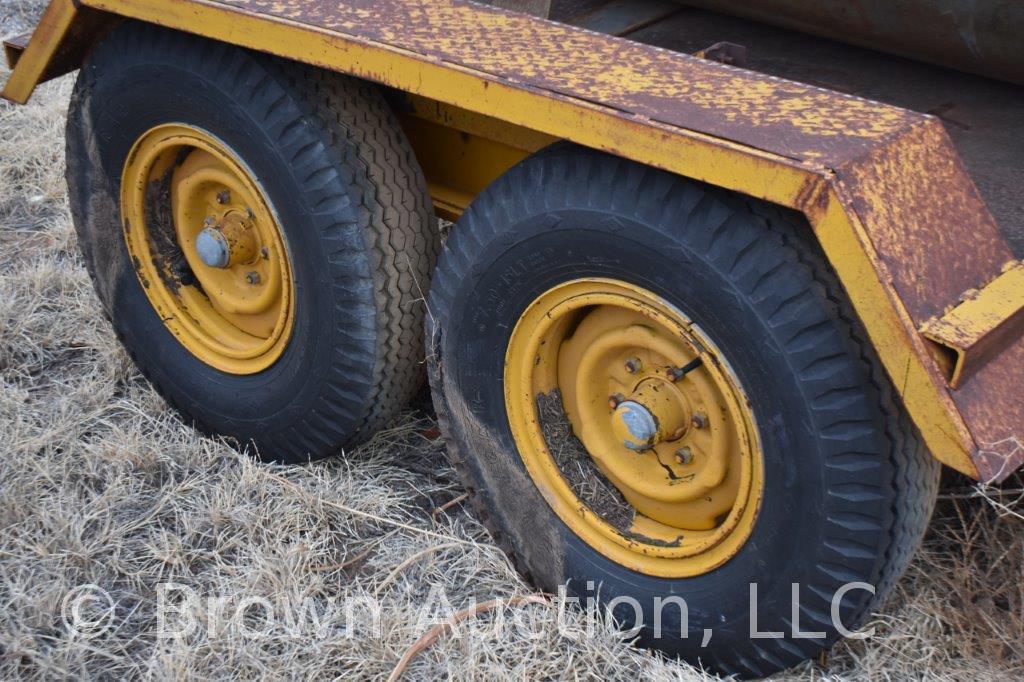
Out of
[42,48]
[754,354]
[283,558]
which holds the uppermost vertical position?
[754,354]

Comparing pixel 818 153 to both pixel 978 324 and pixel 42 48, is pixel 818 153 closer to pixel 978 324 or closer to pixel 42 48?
pixel 978 324

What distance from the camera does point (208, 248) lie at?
8.94 ft

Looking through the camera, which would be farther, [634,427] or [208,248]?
[208,248]

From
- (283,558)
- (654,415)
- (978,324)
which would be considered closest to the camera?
(978,324)

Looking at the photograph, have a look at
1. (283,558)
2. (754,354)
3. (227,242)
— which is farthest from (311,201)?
(754,354)

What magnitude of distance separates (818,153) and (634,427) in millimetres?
655

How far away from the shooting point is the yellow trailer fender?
165 centimetres

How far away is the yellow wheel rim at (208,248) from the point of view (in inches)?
106

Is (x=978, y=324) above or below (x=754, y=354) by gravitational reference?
above

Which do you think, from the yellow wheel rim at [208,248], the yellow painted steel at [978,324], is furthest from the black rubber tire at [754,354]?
the yellow wheel rim at [208,248]

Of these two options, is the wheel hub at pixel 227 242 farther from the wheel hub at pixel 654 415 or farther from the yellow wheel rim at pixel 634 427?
the wheel hub at pixel 654 415

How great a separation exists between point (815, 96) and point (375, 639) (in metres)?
1.30

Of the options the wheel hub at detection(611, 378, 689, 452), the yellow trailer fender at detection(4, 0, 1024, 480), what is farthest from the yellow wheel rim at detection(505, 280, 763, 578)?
the yellow trailer fender at detection(4, 0, 1024, 480)

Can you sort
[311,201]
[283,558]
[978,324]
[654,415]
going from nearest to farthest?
1. [978,324]
2. [654,415]
3. [311,201]
4. [283,558]
